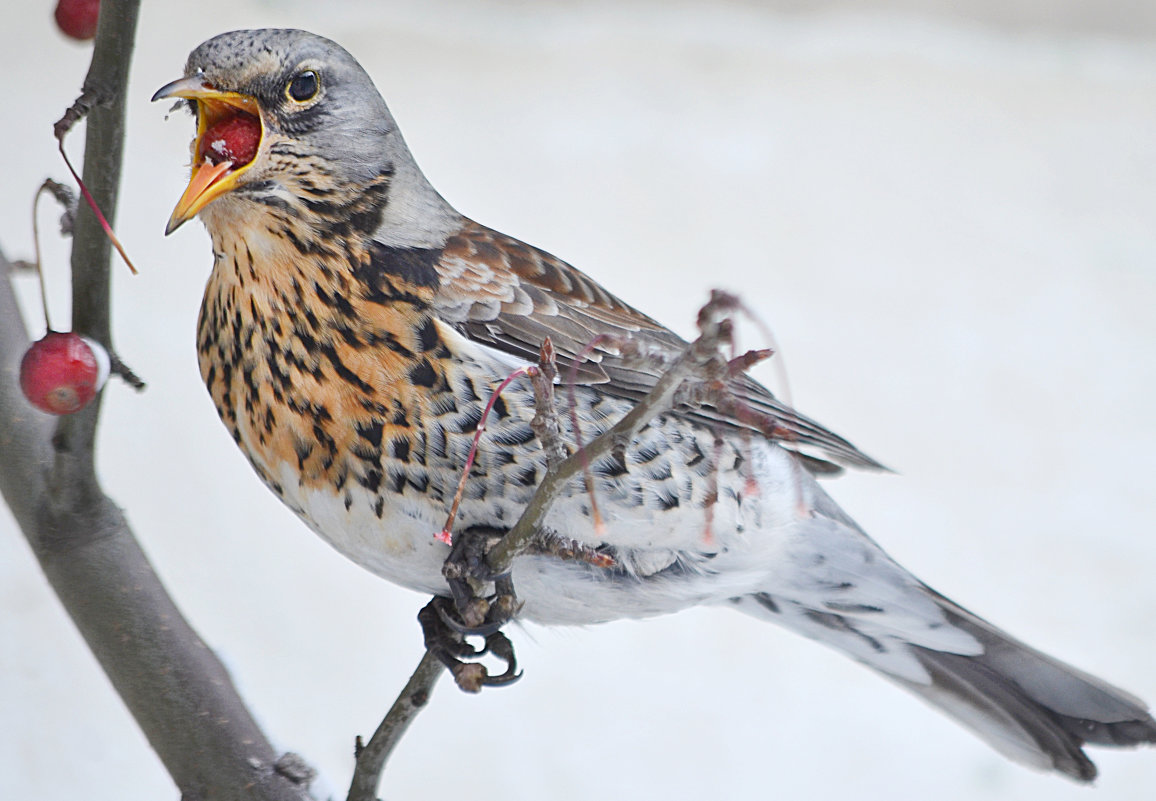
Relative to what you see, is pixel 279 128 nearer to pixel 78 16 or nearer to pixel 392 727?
pixel 78 16

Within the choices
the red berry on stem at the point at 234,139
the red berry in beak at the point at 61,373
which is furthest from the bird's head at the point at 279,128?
the red berry in beak at the point at 61,373

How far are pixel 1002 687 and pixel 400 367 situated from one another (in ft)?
1.92

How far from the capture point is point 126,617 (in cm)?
77

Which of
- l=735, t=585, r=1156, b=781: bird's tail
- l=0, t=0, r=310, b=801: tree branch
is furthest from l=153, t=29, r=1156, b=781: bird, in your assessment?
l=735, t=585, r=1156, b=781: bird's tail

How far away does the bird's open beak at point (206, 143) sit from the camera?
0.60 m

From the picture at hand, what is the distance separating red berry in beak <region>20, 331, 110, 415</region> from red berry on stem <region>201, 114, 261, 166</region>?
121 mm

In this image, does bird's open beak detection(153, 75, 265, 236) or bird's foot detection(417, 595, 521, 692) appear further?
bird's foot detection(417, 595, 521, 692)

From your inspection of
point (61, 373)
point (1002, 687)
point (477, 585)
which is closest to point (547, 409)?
point (477, 585)

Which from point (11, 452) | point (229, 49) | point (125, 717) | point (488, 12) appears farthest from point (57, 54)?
point (229, 49)

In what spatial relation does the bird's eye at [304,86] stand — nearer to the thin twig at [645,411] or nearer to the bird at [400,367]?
the bird at [400,367]

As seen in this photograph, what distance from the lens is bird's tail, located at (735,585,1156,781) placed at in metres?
0.95

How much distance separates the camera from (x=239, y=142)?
26.0 inches

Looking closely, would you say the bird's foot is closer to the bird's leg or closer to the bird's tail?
the bird's leg

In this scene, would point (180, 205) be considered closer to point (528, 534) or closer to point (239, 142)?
point (239, 142)
